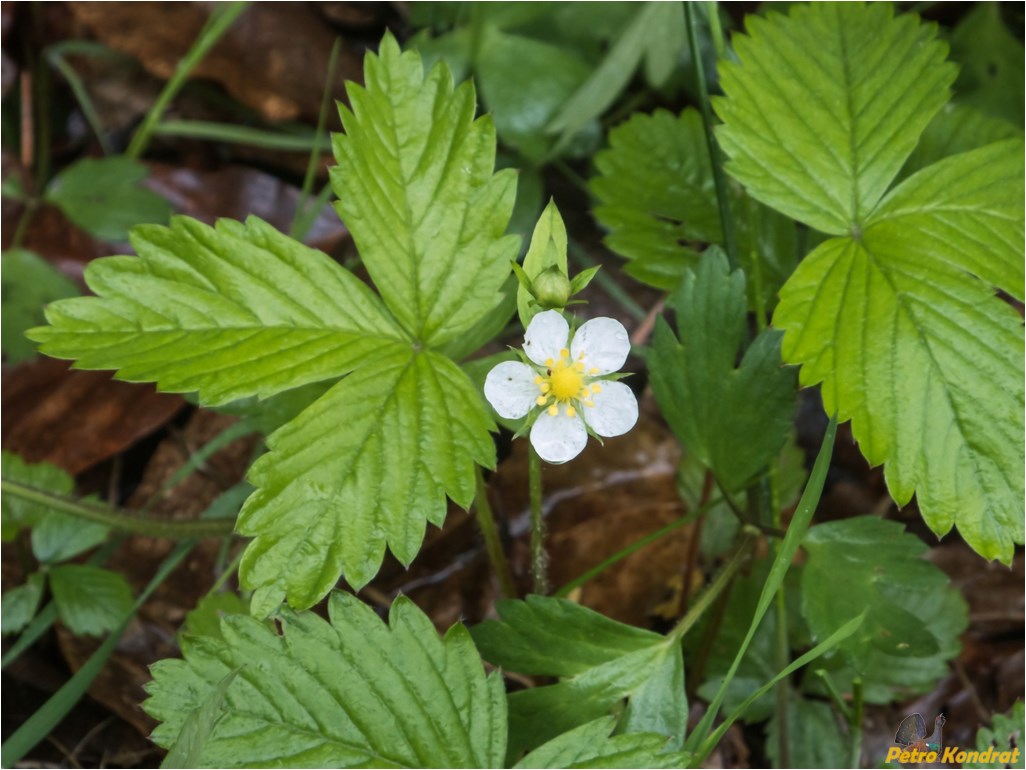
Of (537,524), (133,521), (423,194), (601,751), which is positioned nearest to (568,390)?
(537,524)

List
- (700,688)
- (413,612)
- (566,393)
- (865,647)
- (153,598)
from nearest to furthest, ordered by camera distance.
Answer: (566,393)
(413,612)
(865,647)
(700,688)
(153,598)

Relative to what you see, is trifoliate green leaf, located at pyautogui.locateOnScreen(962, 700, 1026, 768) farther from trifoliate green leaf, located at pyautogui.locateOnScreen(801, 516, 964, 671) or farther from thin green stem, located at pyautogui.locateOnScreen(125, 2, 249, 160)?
thin green stem, located at pyautogui.locateOnScreen(125, 2, 249, 160)

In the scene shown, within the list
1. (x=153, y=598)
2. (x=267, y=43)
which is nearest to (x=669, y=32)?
(x=267, y=43)

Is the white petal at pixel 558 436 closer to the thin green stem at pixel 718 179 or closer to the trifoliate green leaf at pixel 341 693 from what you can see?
the trifoliate green leaf at pixel 341 693

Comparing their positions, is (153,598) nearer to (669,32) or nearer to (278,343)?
(278,343)

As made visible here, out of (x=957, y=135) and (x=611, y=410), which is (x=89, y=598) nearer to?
(x=611, y=410)

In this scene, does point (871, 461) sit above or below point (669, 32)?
below

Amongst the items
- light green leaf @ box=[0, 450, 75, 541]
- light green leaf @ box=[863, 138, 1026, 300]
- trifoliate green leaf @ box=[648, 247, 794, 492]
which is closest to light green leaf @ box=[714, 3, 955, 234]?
light green leaf @ box=[863, 138, 1026, 300]

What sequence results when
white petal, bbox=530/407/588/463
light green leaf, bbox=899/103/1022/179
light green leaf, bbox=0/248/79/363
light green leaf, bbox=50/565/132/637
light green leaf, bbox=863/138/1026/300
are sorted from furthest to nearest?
light green leaf, bbox=0/248/79/363, light green leaf, bbox=899/103/1022/179, light green leaf, bbox=50/565/132/637, light green leaf, bbox=863/138/1026/300, white petal, bbox=530/407/588/463
